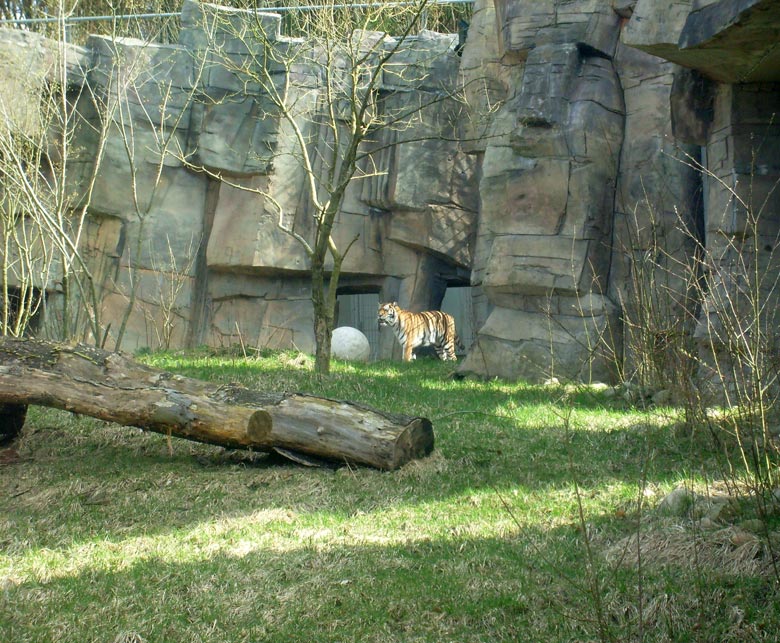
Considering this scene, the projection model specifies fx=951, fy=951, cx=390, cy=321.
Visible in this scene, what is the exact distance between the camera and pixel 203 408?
624 cm

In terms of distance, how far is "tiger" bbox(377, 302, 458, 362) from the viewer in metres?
15.5

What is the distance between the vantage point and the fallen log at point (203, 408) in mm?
6184

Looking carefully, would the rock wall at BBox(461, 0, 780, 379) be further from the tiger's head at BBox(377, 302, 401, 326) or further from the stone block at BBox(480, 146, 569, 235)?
the tiger's head at BBox(377, 302, 401, 326)

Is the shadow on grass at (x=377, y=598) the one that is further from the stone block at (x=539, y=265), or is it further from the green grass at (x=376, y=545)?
the stone block at (x=539, y=265)

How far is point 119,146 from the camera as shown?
615 inches

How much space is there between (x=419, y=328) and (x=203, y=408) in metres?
9.89

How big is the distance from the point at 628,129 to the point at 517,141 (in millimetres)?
1443

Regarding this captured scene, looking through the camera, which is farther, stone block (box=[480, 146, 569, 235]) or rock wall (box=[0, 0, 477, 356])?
rock wall (box=[0, 0, 477, 356])

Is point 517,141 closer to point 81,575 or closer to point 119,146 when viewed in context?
point 119,146

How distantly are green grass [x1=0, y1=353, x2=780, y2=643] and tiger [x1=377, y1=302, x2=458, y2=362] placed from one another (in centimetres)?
780

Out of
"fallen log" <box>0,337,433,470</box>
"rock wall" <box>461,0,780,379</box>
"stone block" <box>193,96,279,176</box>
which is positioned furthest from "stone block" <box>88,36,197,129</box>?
"fallen log" <box>0,337,433,470</box>

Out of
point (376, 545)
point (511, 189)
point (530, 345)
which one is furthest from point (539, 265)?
point (376, 545)

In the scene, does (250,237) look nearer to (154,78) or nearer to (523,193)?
(154,78)

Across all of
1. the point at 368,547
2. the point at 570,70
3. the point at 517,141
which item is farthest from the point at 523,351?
the point at 368,547
